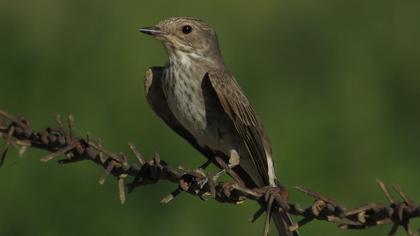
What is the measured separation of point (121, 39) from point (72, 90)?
0.84m

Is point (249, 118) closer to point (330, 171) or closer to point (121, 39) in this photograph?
point (330, 171)

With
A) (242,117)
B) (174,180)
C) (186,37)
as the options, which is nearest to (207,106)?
(242,117)

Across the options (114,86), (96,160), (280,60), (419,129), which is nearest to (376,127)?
(419,129)

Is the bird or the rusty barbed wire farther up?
the rusty barbed wire

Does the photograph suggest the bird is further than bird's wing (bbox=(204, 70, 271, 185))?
Yes

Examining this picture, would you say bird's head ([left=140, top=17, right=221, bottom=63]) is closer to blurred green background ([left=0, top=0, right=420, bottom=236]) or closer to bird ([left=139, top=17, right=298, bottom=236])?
bird ([left=139, top=17, right=298, bottom=236])

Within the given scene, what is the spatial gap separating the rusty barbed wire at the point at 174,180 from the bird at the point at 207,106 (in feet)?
3.53

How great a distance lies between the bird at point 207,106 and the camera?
6273 mm

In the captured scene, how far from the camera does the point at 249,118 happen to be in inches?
248

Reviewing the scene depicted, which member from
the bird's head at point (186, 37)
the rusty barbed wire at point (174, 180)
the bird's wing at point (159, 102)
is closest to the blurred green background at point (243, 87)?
the bird's wing at point (159, 102)

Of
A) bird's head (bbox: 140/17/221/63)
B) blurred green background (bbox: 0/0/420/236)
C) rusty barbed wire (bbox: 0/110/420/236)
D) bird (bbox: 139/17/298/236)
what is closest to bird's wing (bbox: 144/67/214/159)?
bird (bbox: 139/17/298/236)

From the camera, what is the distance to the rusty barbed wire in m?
4.05

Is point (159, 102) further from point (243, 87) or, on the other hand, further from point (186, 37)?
point (243, 87)

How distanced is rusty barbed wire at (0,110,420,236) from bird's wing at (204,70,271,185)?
1085 millimetres
